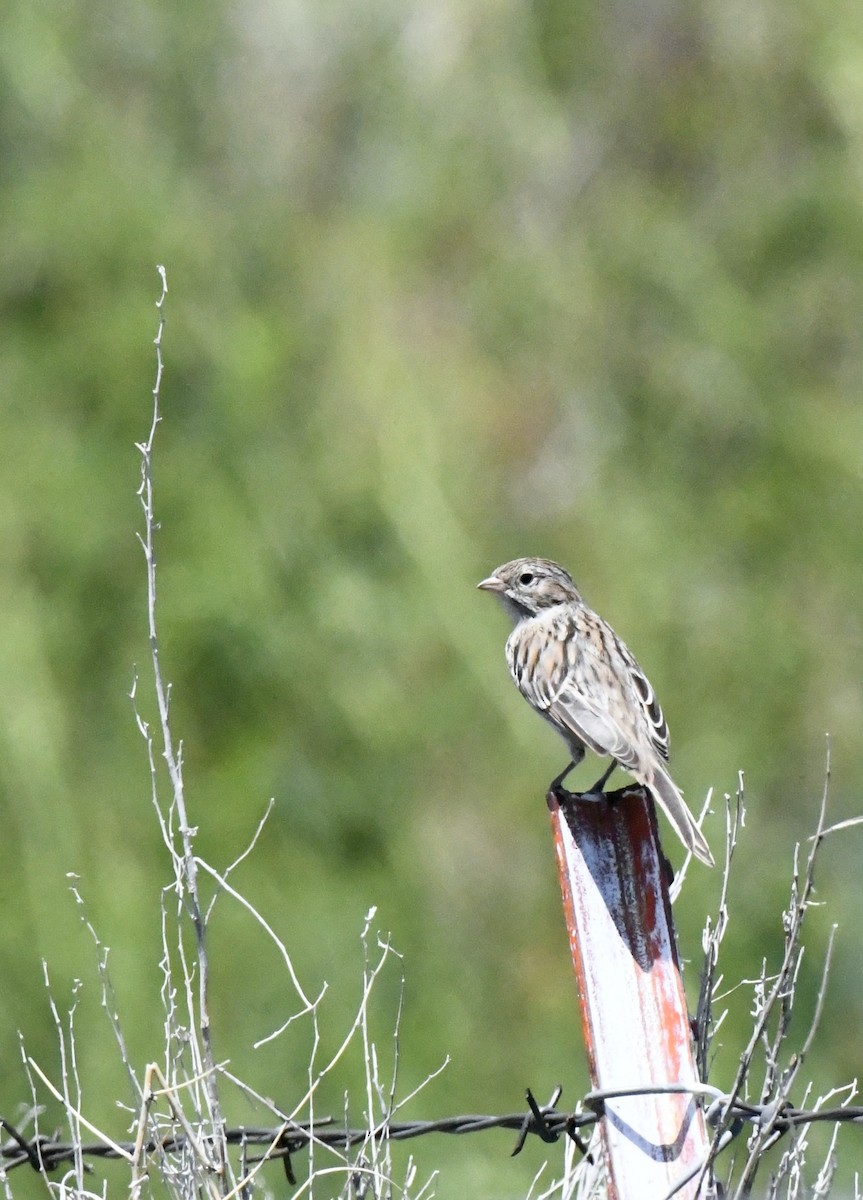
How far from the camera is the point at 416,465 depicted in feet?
40.1

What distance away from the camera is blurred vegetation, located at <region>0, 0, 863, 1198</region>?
34.8 feet

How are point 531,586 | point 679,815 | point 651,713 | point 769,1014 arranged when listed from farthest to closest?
point 531,586, point 651,713, point 679,815, point 769,1014

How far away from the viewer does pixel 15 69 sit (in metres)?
12.5

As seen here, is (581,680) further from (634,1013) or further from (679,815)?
(634,1013)

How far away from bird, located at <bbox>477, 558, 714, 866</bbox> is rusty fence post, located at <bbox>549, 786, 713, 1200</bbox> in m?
0.94

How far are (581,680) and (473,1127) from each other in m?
1.96

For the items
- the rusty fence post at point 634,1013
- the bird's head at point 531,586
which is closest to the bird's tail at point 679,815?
the rusty fence post at point 634,1013

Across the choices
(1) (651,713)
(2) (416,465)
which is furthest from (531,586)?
Result: (2) (416,465)

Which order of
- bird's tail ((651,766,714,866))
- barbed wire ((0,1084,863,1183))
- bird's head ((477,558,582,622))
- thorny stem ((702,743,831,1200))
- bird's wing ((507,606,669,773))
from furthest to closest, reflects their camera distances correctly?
bird's head ((477,558,582,622)) < bird's wing ((507,606,669,773)) < bird's tail ((651,766,714,866)) < barbed wire ((0,1084,863,1183)) < thorny stem ((702,743,831,1200))

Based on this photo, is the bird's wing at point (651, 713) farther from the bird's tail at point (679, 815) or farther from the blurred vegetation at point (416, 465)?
the blurred vegetation at point (416, 465)

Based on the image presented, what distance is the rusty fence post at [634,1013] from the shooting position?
3273mm

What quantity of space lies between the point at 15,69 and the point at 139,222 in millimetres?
1463

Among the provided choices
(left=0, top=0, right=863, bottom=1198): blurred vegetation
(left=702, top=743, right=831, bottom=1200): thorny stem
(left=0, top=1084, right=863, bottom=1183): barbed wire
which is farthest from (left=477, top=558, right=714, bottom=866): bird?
(left=0, top=0, right=863, bottom=1198): blurred vegetation

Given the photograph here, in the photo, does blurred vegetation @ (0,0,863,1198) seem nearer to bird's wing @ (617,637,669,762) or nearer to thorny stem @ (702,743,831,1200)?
bird's wing @ (617,637,669,762)
